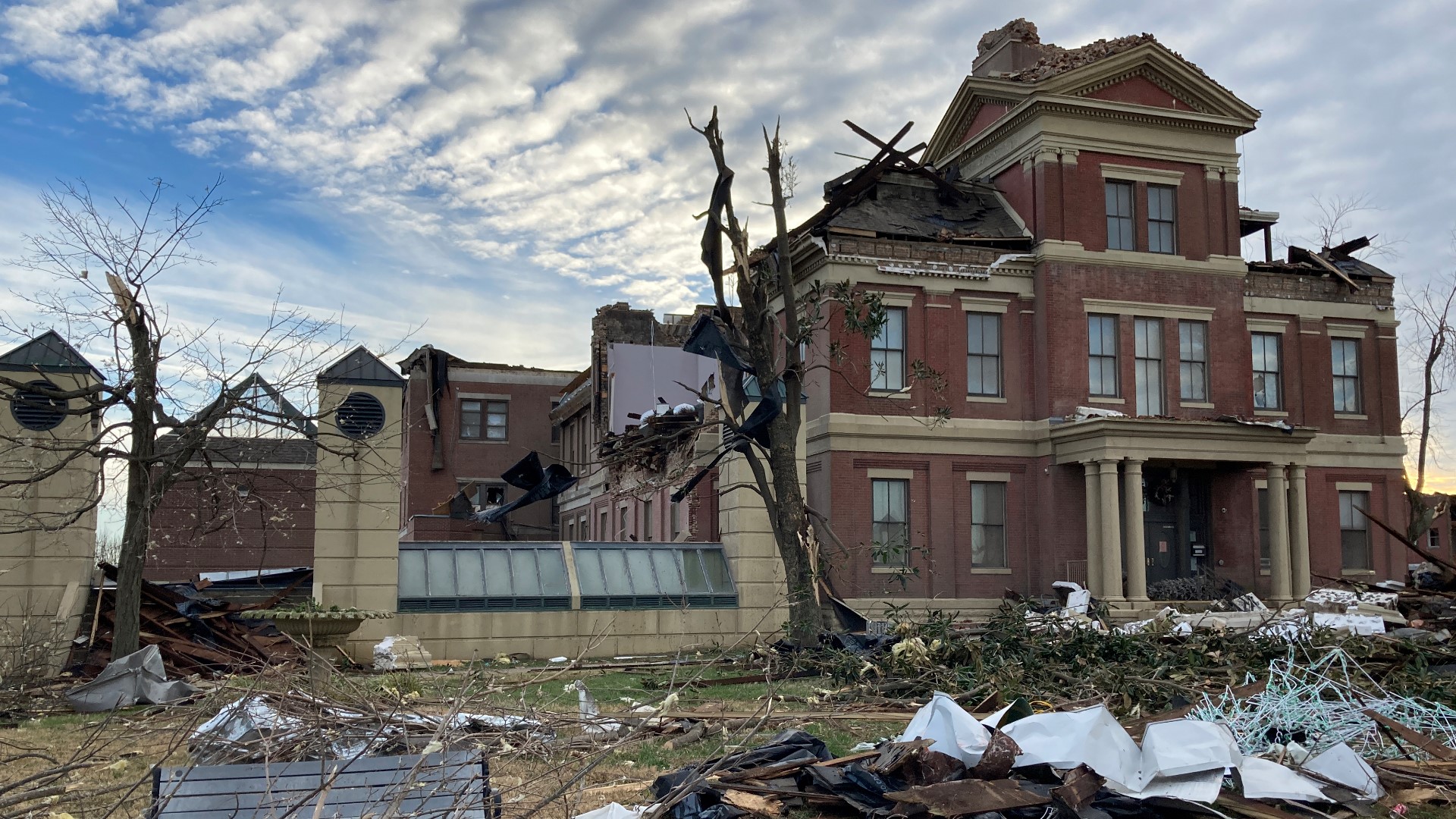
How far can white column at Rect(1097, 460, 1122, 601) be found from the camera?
949 inches

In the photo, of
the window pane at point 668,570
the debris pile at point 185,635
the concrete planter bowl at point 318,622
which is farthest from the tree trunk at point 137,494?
the window pane at point 668,570

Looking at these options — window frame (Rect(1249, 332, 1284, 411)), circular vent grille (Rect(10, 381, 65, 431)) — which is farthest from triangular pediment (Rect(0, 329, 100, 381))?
window frame (Rect(1249, 332, 1284, 411))

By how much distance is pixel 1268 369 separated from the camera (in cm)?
2939

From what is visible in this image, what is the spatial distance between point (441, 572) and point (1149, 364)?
1810 centimetres

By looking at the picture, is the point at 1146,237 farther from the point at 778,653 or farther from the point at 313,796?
the point at 313,796

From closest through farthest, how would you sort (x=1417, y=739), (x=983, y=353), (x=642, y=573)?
(x=1417, y=739)
(x=642, y=573)
(x=983, y=353)

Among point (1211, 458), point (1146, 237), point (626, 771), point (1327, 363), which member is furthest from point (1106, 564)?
point (626, 771)

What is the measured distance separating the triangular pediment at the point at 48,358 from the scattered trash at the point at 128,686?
4.35m

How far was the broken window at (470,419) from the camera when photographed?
1891 inches

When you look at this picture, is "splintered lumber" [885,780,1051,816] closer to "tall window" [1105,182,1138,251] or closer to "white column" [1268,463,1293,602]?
"white column" [1268,463,1293,602]

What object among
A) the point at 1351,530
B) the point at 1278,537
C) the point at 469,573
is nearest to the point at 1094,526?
the point at 1278,537

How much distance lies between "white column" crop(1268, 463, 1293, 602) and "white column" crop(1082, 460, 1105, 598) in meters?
3.94

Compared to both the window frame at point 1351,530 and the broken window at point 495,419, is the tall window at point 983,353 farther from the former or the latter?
the broken window at point 495,419

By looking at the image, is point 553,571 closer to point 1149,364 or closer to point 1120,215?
point 1149,364
